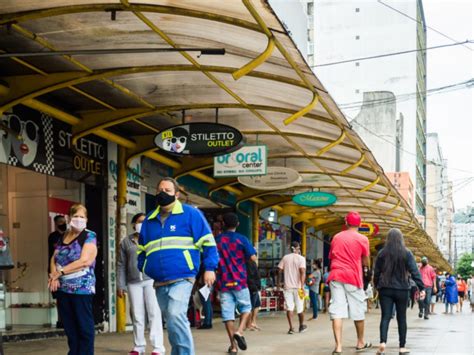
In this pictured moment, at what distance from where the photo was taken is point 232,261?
1094 cm

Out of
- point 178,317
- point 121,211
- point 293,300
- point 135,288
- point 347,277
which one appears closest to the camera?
point 178,317

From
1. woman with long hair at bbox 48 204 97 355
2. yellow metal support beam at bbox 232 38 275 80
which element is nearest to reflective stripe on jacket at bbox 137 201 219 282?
woman with long hair at bbox 48 204 97 355

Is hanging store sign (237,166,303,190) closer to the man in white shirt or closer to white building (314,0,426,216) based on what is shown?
the man in white shirt

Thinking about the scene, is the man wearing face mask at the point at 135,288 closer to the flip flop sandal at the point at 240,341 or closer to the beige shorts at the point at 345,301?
the flip flop sandal at the point at 240,341

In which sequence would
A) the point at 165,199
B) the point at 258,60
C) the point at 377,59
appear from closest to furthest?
1. the point at 165,199
2. the point at 258,60
3. the point at 377,59

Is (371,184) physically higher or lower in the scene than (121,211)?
higher

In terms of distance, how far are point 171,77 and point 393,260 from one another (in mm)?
3905

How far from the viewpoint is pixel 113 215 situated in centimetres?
1531

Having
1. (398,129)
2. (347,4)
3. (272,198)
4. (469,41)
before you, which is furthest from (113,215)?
(347,4)

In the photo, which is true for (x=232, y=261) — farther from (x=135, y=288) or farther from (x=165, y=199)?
(x=165, y=199)

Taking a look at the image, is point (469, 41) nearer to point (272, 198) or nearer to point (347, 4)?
point (272, 198)

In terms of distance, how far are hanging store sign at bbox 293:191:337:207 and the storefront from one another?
22.8 ft

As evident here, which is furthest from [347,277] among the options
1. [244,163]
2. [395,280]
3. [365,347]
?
[244,163]

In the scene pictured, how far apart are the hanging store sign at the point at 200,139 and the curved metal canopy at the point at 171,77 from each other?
1.07 ft
